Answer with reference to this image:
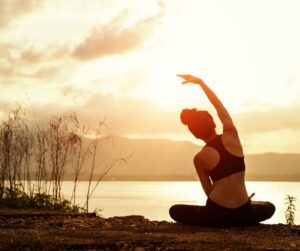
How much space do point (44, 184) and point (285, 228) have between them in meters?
5.13

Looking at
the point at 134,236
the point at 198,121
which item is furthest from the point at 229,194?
the point at 134,236

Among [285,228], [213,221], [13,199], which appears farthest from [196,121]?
[13,199]

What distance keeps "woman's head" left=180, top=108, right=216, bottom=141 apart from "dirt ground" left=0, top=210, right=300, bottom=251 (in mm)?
1005

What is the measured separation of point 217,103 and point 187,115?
1.30 ft

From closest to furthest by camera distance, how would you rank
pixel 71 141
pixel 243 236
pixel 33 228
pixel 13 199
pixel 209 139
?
pixel 243 236 < pixel 209 139 < pixel 33 228 < pixel 13 199 < pixel 71 141

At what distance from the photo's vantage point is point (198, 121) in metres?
5.57

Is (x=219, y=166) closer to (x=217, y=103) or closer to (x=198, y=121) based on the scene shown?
(x=198, y=121)

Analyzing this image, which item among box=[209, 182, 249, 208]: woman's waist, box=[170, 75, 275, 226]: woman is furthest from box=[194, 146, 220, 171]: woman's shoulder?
box=[209, 182, 249, 208]: woman's waist

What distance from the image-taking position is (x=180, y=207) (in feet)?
20.4

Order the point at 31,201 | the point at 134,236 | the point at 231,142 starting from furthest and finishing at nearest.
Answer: the point at 31,201 → the point at 231,142 → the point at 134,236

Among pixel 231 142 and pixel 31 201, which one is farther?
pixel 31 201

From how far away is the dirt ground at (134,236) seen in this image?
15.7 feet

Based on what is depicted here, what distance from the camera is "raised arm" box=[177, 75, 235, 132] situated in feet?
18.9

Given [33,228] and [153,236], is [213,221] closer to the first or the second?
[153,236]
